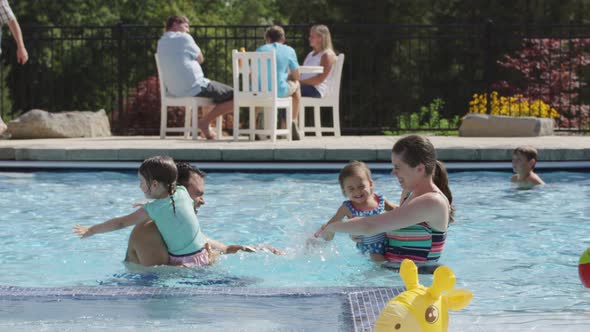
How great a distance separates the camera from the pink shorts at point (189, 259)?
4.71m

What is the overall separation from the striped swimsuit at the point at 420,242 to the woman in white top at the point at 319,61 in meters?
6.98

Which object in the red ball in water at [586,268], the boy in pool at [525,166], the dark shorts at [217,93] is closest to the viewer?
the red ball in water at [586,268]

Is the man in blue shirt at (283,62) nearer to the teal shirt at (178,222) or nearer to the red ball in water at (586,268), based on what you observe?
the teal shirt at (178,222)

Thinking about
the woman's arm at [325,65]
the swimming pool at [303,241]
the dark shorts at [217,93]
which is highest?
the woman's arm at [325,65]

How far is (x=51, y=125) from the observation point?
40.3ft

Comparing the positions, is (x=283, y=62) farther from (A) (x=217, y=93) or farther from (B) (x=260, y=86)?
(A) (x=217, y=93)

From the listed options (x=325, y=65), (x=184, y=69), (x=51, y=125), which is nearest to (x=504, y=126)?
(x=325, y=65)

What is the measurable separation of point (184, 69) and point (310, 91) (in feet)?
5.49

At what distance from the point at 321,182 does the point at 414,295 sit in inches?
245

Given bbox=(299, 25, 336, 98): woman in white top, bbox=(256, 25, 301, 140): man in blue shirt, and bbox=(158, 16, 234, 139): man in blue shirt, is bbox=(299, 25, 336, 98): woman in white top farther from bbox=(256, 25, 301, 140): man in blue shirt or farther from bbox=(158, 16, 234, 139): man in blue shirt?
bbox=(158, 16, 234, 139): man in blue shirt

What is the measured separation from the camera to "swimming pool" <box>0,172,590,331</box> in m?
4.31

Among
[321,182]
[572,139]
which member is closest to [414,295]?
[321,182]

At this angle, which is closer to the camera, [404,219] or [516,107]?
[404,219]

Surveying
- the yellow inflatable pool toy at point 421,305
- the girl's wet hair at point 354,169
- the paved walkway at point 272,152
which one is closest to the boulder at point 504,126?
the paved walkway at point 272,152
